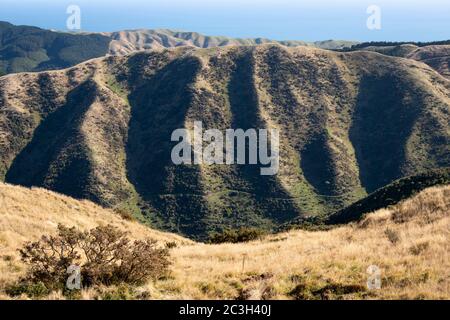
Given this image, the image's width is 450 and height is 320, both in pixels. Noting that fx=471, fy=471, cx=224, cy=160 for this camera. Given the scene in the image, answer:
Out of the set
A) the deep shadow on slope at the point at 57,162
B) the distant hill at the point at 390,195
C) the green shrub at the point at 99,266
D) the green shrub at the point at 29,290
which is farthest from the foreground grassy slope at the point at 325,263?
the deep shadow on slope at the point at 57,162

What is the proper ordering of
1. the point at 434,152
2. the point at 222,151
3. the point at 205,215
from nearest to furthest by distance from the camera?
the point at 205,215 → the point at 434,152 → the point at 222,151

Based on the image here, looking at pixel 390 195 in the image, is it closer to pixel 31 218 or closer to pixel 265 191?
pixel 31 218

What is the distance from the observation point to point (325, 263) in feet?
55.6

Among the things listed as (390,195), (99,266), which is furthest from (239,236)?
(390,195)

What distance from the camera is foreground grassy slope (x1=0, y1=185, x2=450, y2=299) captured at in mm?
13664

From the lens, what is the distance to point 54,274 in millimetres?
15492

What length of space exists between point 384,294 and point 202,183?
5946 inches

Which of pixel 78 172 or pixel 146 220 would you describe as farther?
pixel 78 172

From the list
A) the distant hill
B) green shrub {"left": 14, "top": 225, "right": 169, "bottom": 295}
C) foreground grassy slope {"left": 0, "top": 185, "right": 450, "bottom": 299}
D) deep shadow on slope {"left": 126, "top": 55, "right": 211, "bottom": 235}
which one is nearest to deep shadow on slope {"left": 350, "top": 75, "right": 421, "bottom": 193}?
deep shadow on slope {"left": 126, "top": 55, "right": 211, "bottom": 235}

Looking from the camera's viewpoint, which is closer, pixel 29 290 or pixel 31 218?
pixel 29 290

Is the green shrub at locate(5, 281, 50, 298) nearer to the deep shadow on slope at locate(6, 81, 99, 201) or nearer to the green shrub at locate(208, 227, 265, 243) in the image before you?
the green shrub at locate(208, 227, 265, 243)
